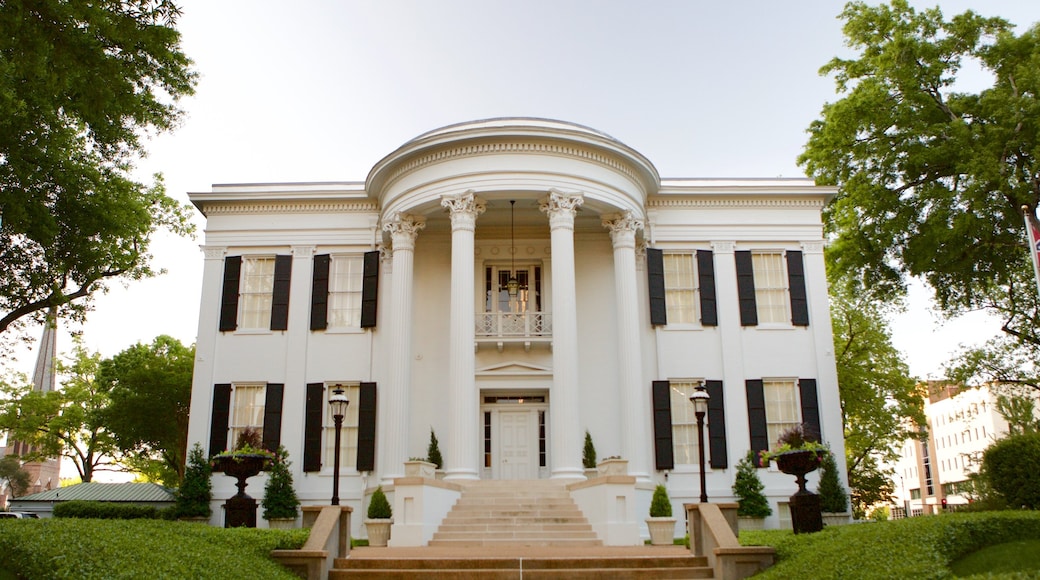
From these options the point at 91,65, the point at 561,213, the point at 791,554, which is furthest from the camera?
the point at 561,213

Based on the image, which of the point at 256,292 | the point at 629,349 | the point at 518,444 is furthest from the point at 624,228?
the point at 256,292

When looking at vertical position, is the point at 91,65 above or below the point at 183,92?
below

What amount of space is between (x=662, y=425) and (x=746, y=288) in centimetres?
468

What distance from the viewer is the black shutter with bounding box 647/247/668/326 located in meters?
22.6

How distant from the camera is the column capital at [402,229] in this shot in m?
21.6

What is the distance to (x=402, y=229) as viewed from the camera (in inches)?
850

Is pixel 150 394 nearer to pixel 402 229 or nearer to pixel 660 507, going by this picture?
pixel 402 229

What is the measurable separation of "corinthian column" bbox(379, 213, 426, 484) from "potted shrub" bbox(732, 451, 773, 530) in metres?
8.61

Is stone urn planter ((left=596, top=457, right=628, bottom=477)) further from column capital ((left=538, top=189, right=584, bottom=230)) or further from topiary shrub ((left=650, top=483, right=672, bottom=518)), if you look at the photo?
column capital ((left=538, top=189, right=584, bottom=230))

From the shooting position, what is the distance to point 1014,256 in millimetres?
22453

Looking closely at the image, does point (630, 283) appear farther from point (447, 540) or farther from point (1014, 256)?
point (1014, 256)

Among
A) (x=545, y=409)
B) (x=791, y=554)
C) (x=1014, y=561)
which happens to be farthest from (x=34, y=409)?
(x=1014, y=561)

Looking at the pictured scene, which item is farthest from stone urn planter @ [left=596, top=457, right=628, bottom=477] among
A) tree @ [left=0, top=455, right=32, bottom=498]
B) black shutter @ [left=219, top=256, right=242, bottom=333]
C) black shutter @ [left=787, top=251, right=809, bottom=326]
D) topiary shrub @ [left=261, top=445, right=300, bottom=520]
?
tree @ [left=0, top=455, right=32, bottom=498]

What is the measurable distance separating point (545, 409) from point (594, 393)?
1.42 m
